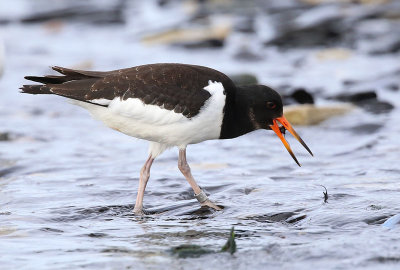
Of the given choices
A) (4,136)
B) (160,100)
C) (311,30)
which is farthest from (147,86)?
(311,30)

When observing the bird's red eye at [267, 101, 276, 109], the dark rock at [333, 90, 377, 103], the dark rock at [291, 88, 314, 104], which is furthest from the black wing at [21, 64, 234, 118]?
the dark rock at [333, 90, 377, 103]

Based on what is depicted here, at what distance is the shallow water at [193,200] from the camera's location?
15.6 ft

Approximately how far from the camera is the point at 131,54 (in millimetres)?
14375

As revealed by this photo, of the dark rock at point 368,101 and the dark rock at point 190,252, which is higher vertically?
the dark rock at point 368,101

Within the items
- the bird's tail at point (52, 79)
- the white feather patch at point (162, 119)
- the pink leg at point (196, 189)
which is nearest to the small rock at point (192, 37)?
the pink leg at point (196, 189)

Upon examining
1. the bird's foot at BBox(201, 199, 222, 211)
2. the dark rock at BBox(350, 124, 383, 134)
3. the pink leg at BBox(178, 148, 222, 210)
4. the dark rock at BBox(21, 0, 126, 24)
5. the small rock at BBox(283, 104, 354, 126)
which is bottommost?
the bird's foot at BBox(201, 199, 222, 211)

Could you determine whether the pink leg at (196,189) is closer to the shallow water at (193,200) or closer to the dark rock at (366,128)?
the shallow water at (193,200)

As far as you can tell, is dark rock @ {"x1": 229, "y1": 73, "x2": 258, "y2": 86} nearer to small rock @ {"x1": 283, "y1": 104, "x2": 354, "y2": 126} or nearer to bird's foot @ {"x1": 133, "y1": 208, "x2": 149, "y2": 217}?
small rock @ {"x1": 283, "y1": 104, "x2": 354, "y2": 126}

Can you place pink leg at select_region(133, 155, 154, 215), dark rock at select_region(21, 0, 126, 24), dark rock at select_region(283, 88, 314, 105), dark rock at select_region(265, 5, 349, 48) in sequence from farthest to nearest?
dark rock at select_region(21, 0, 126, 24) → dark rock at select_region(265, 5, 349, 48) → dark rock at select_region(283, 88, 314, 105) → pink leg at select_region(133, 155, 154, 215)

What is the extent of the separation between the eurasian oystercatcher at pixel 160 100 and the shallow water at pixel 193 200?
47cm

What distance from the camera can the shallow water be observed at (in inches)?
187

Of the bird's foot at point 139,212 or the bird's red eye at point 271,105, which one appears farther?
the bird's red eye at point 271,105

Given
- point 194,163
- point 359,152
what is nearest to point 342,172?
point 359,152

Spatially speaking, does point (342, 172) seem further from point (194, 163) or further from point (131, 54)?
point (131, 54)
